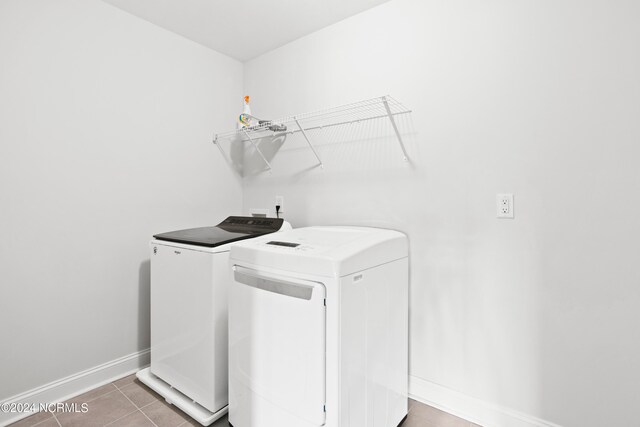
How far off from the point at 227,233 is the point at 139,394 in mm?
1081

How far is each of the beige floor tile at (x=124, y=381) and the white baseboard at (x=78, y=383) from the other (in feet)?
0.09

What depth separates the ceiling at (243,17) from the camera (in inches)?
75.4

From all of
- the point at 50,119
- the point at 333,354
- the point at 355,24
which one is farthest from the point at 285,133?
the point at 333,354

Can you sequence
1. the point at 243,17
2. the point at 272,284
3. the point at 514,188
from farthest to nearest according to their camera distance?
the point at 243,17
the point at 514,188
the point at 272,284

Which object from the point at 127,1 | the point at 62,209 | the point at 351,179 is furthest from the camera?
the point at 351,179

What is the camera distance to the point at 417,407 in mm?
1696

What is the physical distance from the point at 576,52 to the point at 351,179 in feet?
4.07

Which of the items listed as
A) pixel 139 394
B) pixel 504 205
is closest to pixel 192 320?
pixel 139 394

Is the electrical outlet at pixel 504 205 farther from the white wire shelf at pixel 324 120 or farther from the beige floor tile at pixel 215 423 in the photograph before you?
the beige floor tile at pixel 215 423

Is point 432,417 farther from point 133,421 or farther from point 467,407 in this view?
point 133,421

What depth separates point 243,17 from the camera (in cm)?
206

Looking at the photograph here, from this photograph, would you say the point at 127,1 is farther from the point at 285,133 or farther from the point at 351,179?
the point at 351,179

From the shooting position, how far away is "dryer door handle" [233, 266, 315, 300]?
1.18 meters

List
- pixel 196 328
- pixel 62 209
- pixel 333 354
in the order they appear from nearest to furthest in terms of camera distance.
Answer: pixel 333 354
pixel 196 328
pixel 62 209
